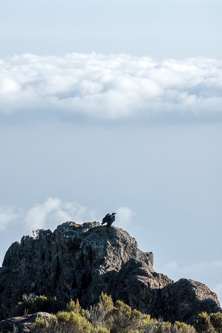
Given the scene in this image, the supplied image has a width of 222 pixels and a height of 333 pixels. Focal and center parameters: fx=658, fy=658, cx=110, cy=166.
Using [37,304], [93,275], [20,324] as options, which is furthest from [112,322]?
[93,275]

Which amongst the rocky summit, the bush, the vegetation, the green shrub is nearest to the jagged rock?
the vegetation

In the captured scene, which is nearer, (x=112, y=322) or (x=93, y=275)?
(x=112, y=322)

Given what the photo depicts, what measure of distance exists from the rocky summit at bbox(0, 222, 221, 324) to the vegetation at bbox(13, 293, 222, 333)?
10.9 ft

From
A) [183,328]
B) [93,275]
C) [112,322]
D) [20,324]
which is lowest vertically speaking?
[183,328]

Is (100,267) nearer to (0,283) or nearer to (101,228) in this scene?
(101,228)

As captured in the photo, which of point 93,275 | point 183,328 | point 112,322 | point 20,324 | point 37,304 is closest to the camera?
point 20,324

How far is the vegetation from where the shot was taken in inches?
1383

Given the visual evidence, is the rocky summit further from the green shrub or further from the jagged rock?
the jagged rock

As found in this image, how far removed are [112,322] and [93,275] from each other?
10229 mm

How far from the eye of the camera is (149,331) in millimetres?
37156

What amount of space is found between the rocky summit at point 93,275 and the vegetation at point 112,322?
131 inches

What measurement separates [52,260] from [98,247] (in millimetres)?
4275

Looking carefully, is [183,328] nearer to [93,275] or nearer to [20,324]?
[20,324]

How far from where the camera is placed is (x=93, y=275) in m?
49.8
